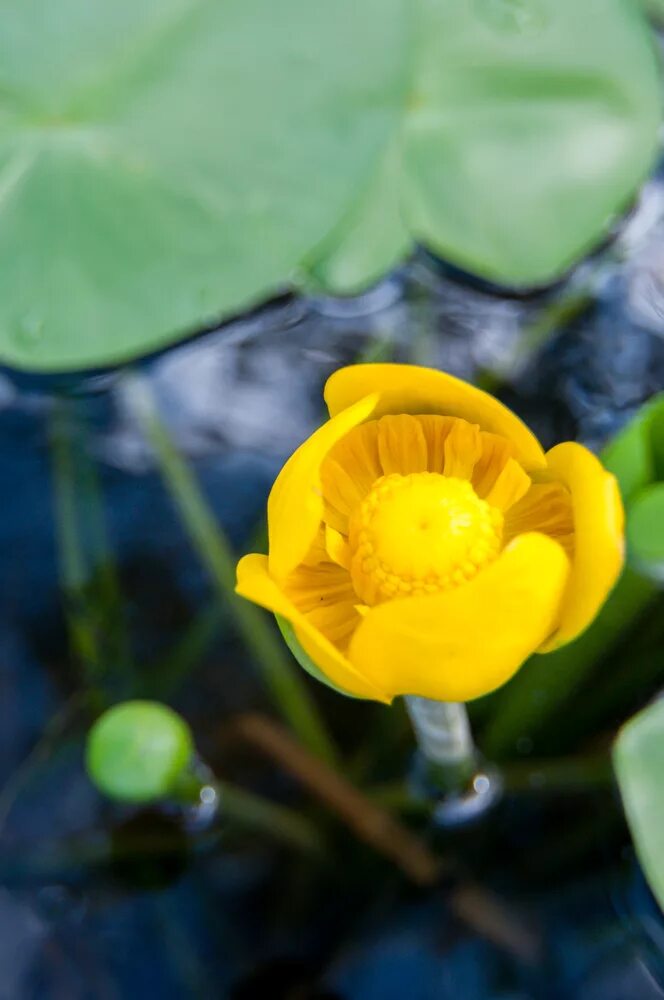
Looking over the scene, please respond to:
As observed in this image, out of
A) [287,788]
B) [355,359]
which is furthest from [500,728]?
[355,359]

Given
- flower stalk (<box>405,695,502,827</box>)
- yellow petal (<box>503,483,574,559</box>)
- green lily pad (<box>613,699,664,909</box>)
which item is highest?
yellow petal (<box>503,483,574,559</box>)

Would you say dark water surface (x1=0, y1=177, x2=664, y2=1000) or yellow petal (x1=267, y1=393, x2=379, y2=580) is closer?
yellow petal (x1=267, y1=393, x2=379, y2=580)

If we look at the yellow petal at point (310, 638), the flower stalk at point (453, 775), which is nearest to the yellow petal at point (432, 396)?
the yellow petal at point (310, 638)

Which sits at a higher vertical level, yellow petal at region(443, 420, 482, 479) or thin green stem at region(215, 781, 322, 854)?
yellow petal at region(443, 420, 482, 479)

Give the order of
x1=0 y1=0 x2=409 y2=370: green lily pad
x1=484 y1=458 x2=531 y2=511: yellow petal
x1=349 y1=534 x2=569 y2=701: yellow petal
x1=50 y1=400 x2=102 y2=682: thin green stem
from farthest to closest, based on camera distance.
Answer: x1=50 y1=400 x2=102 y2=682: thin green stem < x1=0 y1=0 x2=409 y2=370: green lily pad < x1=484 y1=458 x2=531 y2=511: yellow petal < x1=349 y1=534 x2=569 y2=701: yellow petal

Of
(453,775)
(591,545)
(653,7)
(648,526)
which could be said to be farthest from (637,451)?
(653,7)

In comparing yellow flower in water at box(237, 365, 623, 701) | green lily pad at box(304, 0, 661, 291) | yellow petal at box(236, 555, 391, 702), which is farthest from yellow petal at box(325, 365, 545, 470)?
green lily pad at box(304, 0, 661, 291)

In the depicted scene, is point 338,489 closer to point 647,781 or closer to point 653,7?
point 647,781

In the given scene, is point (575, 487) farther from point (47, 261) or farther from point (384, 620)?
point (47, 261)

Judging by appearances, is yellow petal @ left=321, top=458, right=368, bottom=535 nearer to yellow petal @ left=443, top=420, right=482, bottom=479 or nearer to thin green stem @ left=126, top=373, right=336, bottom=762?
yellow petal @ left=443, top=420, right=482, bottom=479
